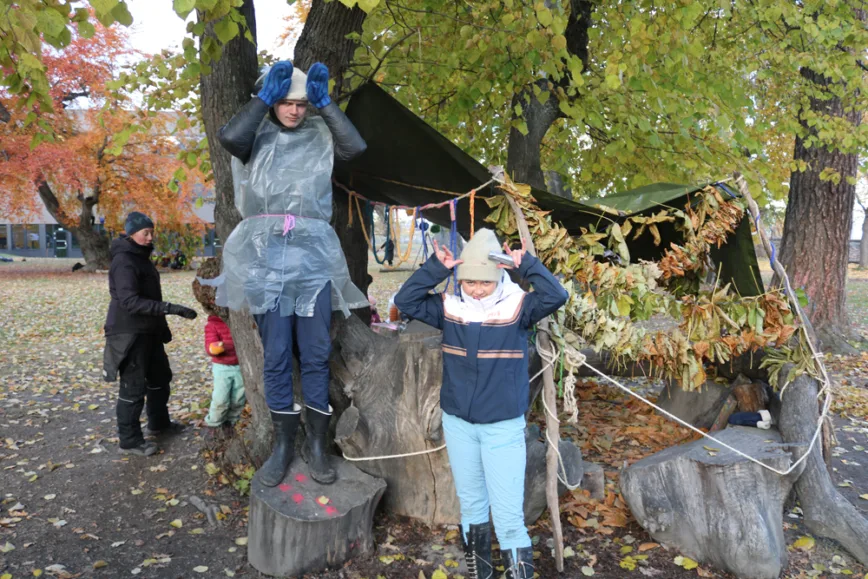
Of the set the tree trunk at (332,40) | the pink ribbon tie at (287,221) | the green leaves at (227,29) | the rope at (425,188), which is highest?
the tree trunk at (332,40)

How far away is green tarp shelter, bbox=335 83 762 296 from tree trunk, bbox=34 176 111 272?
1788 centimetres

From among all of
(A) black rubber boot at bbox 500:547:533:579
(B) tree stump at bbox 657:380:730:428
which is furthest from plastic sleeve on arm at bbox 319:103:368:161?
(B) tree stump at bbox 657:380:730:428

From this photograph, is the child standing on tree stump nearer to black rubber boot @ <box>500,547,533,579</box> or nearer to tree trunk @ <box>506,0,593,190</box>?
black rubber boot @ <box>500,547,533,579</box>

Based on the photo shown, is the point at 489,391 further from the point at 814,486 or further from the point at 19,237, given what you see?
the point at 19,237

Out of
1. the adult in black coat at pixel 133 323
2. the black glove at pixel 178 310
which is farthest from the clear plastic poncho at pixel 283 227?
the adult in black coat at pixel 133 323

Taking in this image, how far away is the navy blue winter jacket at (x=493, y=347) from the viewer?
8.78 ft

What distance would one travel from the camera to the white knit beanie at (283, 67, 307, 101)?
116 inches

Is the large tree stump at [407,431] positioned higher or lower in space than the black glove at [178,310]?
lower

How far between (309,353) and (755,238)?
290cm

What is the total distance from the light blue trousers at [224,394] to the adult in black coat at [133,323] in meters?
0.44

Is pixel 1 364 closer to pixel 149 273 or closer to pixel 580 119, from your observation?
pixel 149 273

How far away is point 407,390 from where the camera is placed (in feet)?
10.8

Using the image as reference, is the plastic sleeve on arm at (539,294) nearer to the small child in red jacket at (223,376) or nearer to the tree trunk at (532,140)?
the small child in red jacket at (223,376)

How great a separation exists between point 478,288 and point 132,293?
2.64 meters
